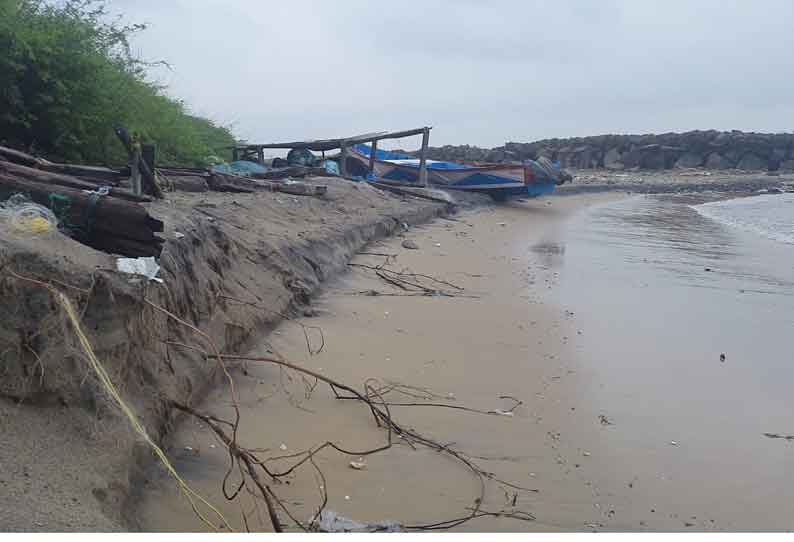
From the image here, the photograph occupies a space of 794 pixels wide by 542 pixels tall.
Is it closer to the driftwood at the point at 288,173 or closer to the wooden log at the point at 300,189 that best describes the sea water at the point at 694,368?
the wooden log at the point at 300,189

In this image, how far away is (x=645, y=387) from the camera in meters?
4.75

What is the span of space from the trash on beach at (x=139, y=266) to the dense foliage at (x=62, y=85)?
A: 5.19 m

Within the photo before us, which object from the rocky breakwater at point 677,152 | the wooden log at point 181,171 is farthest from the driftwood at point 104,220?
the rocky breakwater at point 677,152

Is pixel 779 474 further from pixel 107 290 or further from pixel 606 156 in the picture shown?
pixel 606 156

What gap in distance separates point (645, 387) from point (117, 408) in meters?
3.36

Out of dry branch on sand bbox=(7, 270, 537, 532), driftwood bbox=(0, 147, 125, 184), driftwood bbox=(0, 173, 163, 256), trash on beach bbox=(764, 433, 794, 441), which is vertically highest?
driftwood bbox=(0, 147, 125, 184)

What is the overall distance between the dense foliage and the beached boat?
444 inches

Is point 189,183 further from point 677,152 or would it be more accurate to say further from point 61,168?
point 677,152

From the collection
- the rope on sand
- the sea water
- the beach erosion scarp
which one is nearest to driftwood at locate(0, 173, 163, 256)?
the beach erosion scarp

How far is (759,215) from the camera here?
1995 cm

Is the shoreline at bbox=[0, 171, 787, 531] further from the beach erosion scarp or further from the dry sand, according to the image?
the dry sand

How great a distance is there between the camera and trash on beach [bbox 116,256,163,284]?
332 cm

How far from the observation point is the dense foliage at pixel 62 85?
25.6 ft

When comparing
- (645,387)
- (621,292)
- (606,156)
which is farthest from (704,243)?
(606,156)
